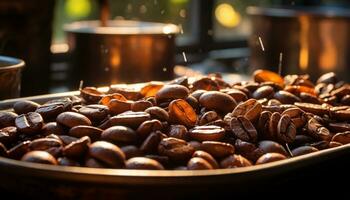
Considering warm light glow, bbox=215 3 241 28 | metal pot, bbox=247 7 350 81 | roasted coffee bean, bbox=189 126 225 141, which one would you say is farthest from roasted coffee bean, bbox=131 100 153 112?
warm light glow, bbox=215 3 241 28

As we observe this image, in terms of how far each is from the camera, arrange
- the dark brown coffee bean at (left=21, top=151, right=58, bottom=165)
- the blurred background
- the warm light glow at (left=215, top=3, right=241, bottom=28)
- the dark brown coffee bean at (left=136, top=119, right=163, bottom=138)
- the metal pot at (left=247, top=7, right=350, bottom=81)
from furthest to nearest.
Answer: the warm light glow at (left=215, top=3, right=241, bottom=28) < the metal pot at (left=247, top=7, right=350, bottom=81) < the blurred background < the dark brown coffee bean at (left=136, top=119, right=163, bottom=138) < the dark brown coffee bean at (left=21, top=151, right=58, bottom=165)

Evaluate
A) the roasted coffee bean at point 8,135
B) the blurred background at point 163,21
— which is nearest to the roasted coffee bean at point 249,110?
the roasted coffee bean at point 8,135

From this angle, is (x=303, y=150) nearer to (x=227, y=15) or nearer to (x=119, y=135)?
(x=119, y=135)

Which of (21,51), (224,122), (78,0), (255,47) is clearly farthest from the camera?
(78,0)

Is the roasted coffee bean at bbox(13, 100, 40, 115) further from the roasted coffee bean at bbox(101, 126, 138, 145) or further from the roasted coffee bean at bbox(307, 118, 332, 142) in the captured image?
the roasted coffee bean at bbox(307, 118, 332, 142)

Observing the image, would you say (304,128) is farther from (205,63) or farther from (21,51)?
(205,63)

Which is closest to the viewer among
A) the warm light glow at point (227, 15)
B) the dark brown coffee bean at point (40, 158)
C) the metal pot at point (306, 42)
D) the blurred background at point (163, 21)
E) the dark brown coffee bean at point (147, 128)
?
the dark brown coffee bean at point (40, 158)

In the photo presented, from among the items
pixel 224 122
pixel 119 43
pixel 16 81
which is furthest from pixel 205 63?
pixel 224 122

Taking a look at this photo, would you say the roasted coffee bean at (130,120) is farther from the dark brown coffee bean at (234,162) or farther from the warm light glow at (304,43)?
the warm light glow at (304,43)
